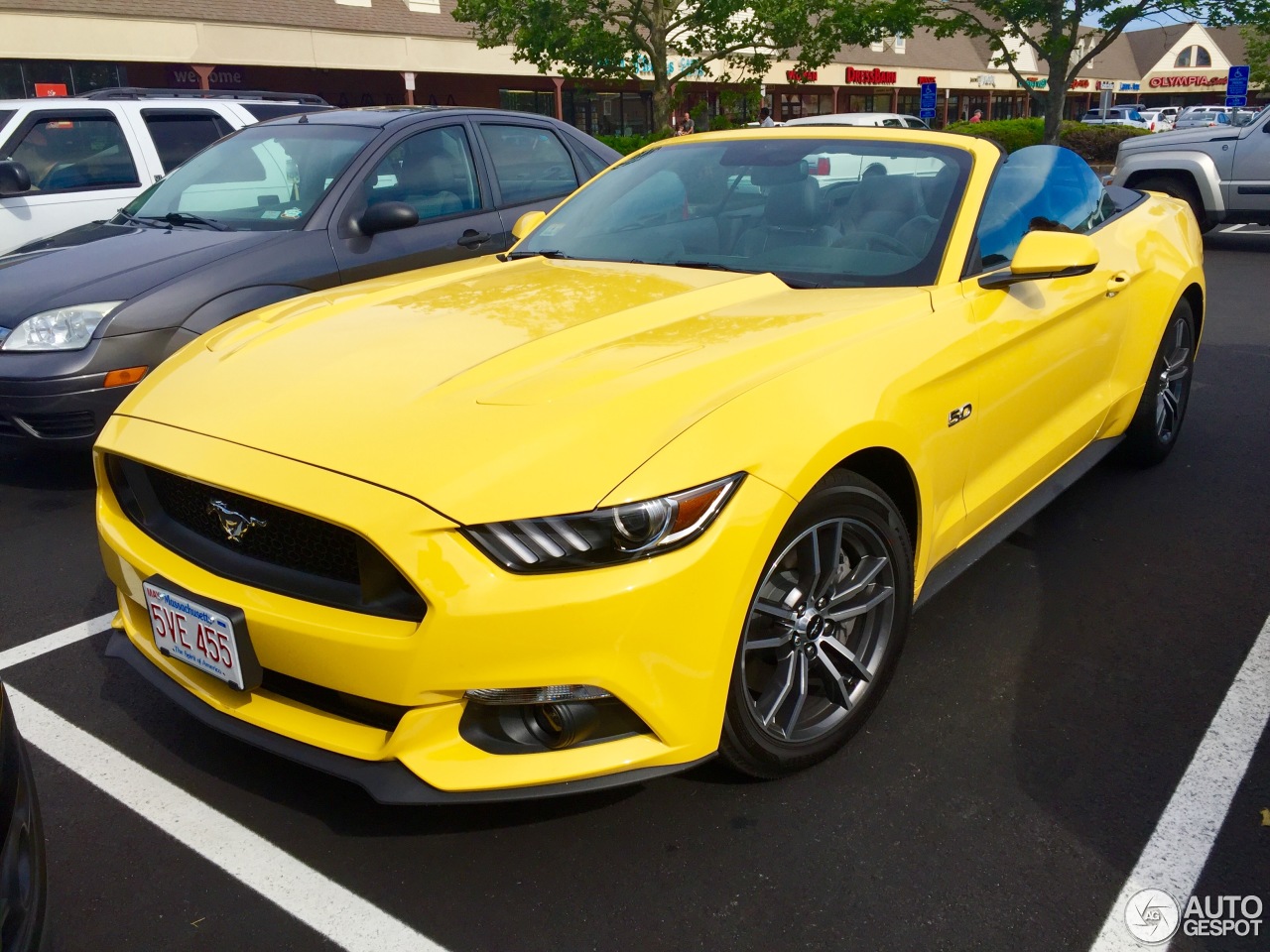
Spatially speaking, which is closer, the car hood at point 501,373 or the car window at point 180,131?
the car hood at point 501,373

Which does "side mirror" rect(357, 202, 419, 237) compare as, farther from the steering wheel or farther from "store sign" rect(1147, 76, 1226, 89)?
"store sign" rect(1147, 76, 1226, 89)

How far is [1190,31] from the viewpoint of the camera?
2554 inches

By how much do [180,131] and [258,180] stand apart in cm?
269

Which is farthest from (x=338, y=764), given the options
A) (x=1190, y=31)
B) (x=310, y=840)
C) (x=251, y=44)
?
(x=1190, y=31)

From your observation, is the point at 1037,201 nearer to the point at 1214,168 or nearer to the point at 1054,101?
the point at 1214,168

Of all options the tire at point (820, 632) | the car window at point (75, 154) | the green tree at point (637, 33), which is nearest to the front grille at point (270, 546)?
the tire at point (820, 632)

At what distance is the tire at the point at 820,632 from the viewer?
240cm

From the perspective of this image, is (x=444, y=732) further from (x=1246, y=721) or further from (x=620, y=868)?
(x=1246, y=721)

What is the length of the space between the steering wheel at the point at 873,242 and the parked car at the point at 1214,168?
10787mm

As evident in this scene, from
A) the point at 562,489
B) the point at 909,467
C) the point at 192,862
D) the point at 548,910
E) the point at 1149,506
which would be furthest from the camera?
the point at 1149,506

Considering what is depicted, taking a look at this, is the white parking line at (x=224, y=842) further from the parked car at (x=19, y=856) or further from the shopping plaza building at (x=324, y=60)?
the shopping plaza building at (x=324, y=60)

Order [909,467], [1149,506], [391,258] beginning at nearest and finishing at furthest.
A: [909,467], [1149,506], [391,258]

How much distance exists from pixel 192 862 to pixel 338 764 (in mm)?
523

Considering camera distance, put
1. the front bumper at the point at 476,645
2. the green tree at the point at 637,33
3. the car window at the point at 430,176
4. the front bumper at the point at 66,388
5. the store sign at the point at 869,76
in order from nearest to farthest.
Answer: the front bumper at the point at 476,645, the front bumper at the point at 66,388, the car window at the point at 430,176, the green tree at the point at 637,33, the store sign at the point at 869,76
